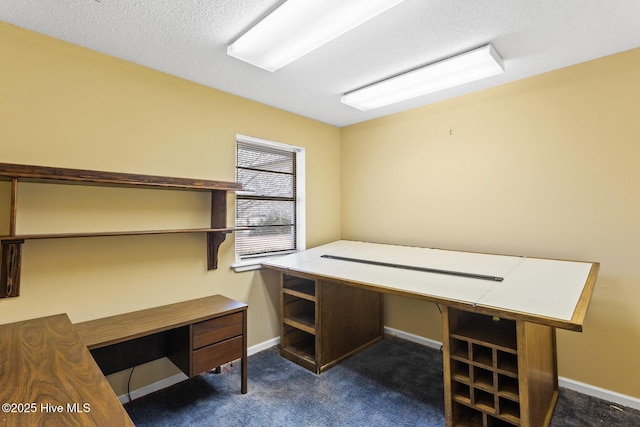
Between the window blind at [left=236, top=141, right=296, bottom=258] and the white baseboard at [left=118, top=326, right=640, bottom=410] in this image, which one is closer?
the white baseboard at [left=118, top=326, right=640, bottom=410]

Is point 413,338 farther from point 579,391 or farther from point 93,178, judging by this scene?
point 93,178

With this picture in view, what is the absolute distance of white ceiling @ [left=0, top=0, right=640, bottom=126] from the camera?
1.66m

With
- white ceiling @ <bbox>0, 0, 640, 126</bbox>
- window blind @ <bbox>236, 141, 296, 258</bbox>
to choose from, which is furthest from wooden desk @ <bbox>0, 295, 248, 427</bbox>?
white ceiling @ <bbox>0, 0, 640, 126</bbox>

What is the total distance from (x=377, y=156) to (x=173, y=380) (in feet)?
9.77

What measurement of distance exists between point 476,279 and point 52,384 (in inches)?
87.4

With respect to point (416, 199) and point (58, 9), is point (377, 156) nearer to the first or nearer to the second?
point (416, 199)

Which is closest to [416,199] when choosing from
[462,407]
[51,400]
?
[462,407]

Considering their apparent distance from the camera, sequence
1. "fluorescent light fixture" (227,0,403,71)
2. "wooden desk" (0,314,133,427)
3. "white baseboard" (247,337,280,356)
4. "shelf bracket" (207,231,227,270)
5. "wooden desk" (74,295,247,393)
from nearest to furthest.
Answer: "wooden desk" (0,314,133,427) < "fluorescent light fixture" (227,0,403,71) < "wooden desk" (74,295,247,393) < "shelf bracket" (207,231,227,270) < "white baseboard" (247,337,280,356)

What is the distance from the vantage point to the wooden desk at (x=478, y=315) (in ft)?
5.24

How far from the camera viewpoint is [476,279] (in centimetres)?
201

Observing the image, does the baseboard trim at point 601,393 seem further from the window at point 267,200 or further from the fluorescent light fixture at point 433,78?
the window at point 267,200

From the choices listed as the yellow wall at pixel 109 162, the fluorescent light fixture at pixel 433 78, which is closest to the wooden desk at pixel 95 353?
the yellow wall at pixel 109 162

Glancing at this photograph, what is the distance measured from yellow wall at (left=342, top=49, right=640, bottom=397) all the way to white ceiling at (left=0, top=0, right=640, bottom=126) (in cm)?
27

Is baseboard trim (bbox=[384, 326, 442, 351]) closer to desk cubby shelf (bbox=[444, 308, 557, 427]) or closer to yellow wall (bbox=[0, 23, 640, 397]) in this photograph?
yellow wall (bbox=[0, 23, 640, 397])
